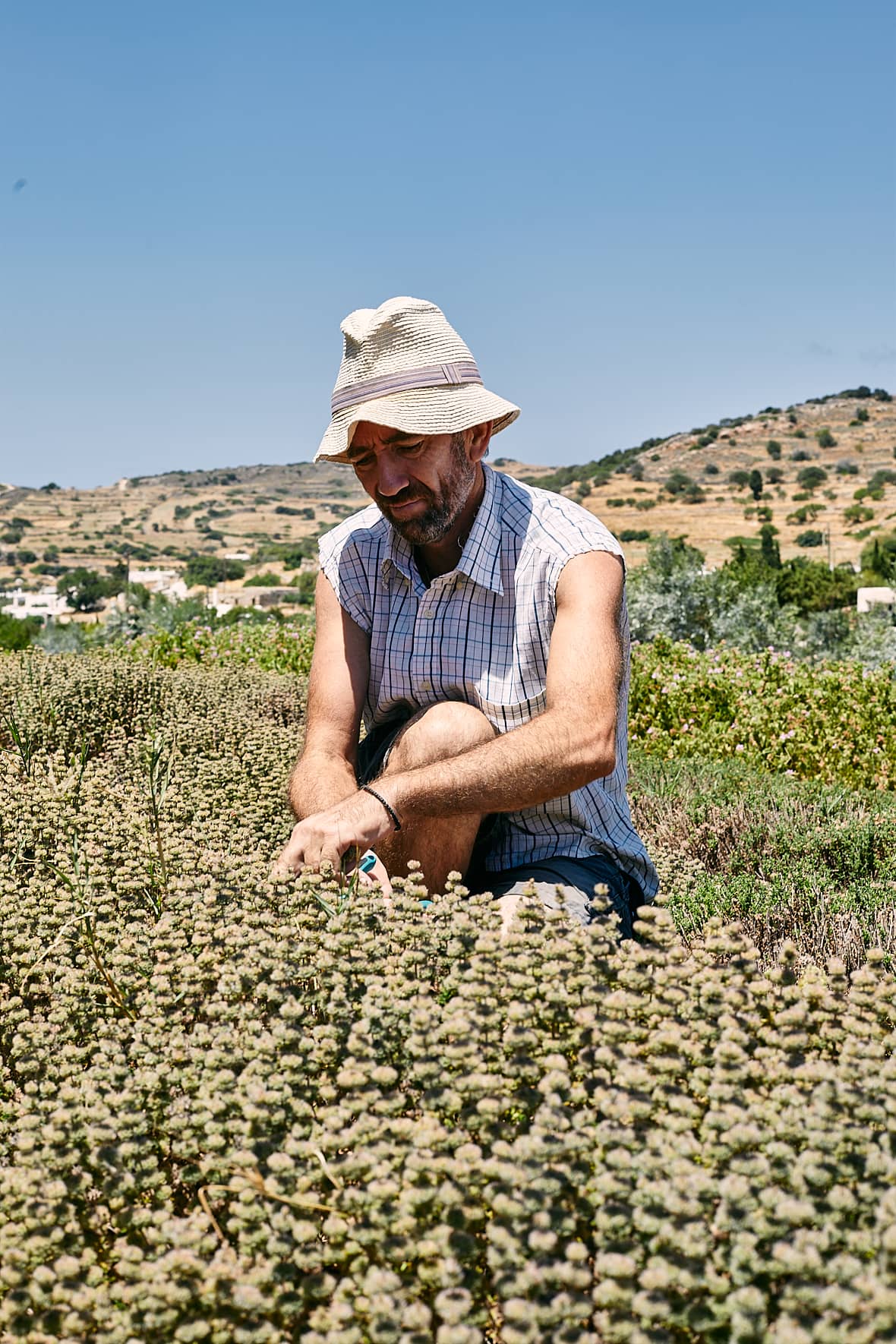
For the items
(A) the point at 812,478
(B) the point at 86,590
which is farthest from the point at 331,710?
(A) the point at 812,478

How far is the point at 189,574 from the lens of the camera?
70250mm

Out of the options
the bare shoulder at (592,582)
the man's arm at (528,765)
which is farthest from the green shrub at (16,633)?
the man's arm at (528,765)

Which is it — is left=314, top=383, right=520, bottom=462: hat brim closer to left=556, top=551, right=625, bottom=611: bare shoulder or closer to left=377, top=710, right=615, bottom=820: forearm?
left=556, top=551, right=625, bottom=611: bare shoulder

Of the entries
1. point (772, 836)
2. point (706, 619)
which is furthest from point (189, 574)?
point (772, 836)

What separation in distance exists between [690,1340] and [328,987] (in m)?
0.76

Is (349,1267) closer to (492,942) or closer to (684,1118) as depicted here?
(684,1118)

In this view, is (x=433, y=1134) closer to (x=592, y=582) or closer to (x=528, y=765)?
(x=528, y=765)

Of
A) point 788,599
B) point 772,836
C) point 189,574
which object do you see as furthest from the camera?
point 189,574

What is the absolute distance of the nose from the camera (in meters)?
2.92

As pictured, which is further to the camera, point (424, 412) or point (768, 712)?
point (768, 712)

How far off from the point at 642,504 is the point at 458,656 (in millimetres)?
72609

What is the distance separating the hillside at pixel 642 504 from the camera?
215 ft

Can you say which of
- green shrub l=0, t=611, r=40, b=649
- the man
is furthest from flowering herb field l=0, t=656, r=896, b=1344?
green shrub l=0, t=611, r=40, b=649

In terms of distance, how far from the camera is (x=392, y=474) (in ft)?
9.61
